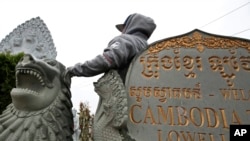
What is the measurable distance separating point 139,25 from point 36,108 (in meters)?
1.38

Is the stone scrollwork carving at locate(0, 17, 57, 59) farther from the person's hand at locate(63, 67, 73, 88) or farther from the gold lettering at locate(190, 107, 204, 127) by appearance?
the gold lettering at locate(190, 107, 204, 127)

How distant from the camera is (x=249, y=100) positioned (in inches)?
119

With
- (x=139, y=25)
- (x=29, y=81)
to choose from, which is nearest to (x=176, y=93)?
(x=139, y=25)

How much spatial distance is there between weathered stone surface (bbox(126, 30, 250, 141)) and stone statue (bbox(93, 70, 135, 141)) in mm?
94

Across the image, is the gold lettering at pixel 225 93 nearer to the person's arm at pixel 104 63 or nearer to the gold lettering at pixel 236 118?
the gold lettering at pixel 236 118

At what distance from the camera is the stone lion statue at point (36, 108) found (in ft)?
9.30

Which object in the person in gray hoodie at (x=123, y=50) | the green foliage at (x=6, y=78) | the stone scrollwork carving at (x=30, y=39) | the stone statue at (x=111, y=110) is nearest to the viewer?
the stone statue at (x=111, y=110)

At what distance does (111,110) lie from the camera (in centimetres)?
282

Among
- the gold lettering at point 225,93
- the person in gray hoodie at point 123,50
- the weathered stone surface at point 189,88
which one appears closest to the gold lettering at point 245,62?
the weathered stone surface at point 189,88

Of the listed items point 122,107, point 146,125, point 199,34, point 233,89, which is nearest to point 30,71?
point 122,107

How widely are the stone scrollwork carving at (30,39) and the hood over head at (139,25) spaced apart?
5292 millimetres

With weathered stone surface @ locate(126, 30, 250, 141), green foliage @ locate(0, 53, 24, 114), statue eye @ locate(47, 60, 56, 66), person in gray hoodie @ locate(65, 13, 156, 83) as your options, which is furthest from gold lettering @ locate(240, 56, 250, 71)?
green foliage @ locate(0, 53, 24, 114)

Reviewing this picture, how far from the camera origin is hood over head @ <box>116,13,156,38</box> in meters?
3.44

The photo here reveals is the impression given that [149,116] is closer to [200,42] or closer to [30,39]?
[200,42]
